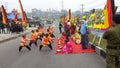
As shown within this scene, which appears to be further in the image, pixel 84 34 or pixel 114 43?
pixel 84 34

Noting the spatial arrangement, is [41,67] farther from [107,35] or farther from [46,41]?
[46,41]

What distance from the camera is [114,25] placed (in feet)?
21.6

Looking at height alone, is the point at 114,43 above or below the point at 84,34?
above

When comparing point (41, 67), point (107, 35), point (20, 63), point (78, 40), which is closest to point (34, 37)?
point (78, 40)

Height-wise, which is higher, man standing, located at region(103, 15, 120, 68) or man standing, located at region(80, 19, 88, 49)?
man standing, located at region(103, 15, 120, 68)

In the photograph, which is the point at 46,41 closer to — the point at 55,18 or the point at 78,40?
the point at 78,40

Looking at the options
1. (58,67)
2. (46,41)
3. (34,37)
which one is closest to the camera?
(58,67)

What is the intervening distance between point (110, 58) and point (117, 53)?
181mm

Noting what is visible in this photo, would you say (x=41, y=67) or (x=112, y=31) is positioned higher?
(x=112, y=31)

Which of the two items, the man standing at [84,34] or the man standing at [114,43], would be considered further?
the man standing at [84,34]

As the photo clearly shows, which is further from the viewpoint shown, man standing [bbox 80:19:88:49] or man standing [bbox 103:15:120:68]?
man standing [bbox 80:19:88:49]

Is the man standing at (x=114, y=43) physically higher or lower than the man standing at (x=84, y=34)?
higher

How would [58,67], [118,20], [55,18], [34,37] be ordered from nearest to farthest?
[118,20], [58,67], [34,37], [55,18]

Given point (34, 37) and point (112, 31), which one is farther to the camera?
point (34, 37)
